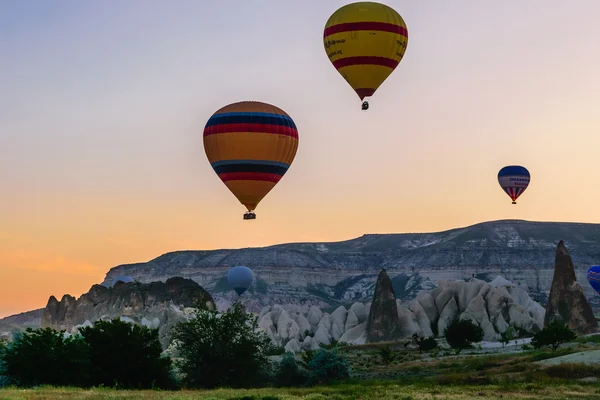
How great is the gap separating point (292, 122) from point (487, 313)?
63.2 meters

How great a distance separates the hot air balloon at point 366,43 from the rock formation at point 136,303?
224ft

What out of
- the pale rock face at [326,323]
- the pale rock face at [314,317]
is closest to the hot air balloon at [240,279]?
the pale rock face at [314,317]

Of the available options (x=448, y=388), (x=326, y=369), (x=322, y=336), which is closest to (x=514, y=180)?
(x=322, y=336)

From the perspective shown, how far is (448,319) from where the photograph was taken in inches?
5148

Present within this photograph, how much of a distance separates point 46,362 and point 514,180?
90.0m

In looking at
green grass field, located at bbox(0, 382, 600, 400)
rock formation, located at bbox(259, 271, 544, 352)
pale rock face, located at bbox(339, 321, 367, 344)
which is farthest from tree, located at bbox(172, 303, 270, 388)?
pale rock face, located at bbox(339, 321, 367, 344)

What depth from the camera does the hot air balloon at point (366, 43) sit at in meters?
67.9

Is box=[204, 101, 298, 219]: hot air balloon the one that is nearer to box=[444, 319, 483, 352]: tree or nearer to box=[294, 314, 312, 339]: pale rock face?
box=[444, 319, 483, 352]: tree

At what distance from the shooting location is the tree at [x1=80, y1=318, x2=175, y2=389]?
2071 inches

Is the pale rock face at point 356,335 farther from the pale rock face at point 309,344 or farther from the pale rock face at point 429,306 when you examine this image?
the pale rock face at point 429,306

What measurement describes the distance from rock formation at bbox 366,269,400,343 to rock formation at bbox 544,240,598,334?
20290mm

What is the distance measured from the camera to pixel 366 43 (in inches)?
2677

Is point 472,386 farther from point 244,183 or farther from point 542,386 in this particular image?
point 244,183

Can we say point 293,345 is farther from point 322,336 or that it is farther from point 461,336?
point 461,336
